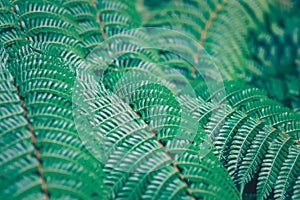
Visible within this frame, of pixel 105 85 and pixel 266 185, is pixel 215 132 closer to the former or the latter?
pixel 266 185

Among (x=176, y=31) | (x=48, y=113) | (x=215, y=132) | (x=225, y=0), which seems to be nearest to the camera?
(x=48, y=113)

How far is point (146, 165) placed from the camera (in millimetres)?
1267

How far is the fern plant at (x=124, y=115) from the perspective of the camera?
1177 mm

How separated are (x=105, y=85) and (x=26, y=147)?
1.90ft

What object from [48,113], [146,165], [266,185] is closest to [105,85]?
[48,113]

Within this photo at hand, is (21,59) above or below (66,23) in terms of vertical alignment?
below

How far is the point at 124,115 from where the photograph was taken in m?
1.43

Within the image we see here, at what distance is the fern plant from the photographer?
1.18 metres

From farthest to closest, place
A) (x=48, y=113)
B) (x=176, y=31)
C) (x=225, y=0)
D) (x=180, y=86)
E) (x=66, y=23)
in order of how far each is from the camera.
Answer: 1. (x=225, y=0)
2. (x=176, y=31)
3. (x=180, y=86)
4. (x=66, y=23)
5. (x=48, y=113)

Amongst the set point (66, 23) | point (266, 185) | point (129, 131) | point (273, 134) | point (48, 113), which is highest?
point (66, 23)

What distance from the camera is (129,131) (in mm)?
1360

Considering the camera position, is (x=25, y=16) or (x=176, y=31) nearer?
(x=25, y=16)

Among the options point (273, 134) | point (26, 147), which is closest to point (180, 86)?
point (273, 134)

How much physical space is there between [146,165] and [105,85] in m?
0.53
